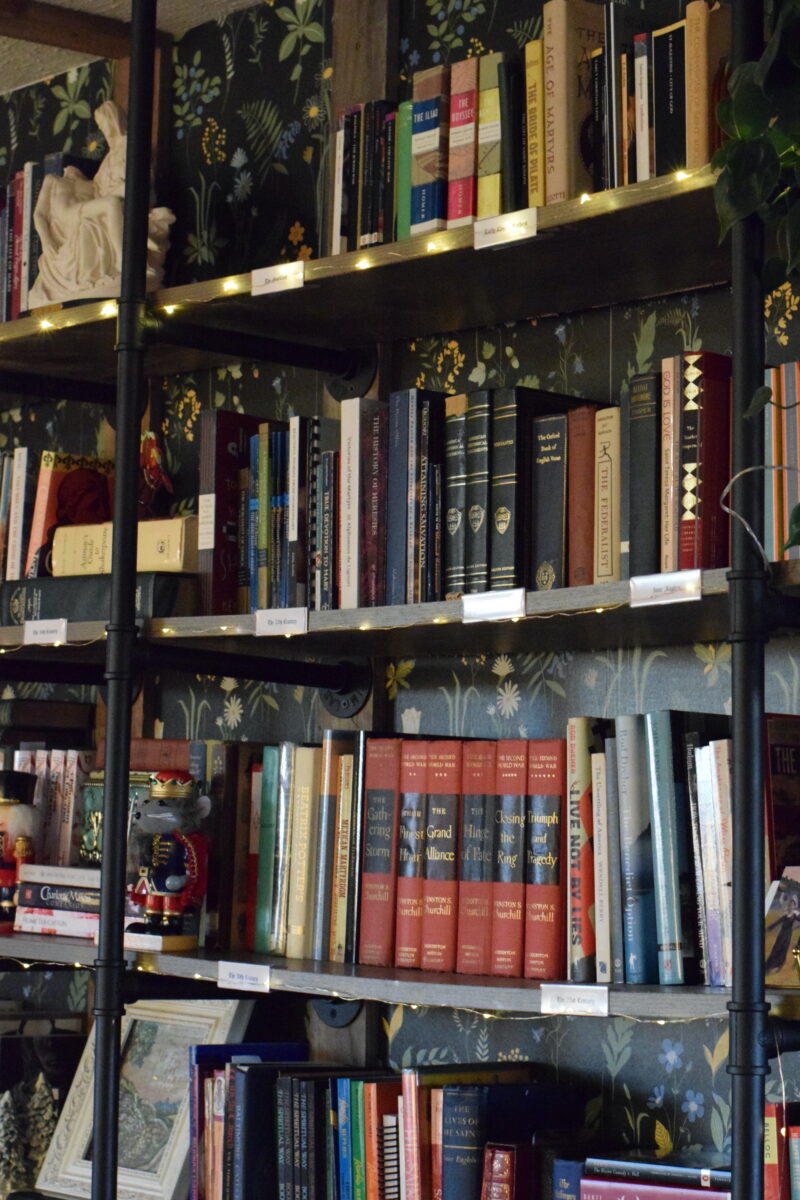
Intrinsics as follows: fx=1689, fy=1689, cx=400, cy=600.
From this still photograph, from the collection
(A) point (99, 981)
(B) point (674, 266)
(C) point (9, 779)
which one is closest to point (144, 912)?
(A) point (99, 981)

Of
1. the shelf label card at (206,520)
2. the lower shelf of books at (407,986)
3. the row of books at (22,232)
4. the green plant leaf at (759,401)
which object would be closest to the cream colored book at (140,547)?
the shelf label card at (206,520)

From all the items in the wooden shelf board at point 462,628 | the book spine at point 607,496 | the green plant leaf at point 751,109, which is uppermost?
the green plant leaf at point 751,109

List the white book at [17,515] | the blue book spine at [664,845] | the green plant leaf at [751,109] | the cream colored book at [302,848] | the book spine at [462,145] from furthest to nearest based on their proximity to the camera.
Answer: the white book at [17,515], the cream colored book at [302,848], the book spine at [462,145], the blue book spine at [664,845], the green plant leaf at [751,109]

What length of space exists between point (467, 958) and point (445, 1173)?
228mm

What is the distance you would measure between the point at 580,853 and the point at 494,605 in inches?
10.8

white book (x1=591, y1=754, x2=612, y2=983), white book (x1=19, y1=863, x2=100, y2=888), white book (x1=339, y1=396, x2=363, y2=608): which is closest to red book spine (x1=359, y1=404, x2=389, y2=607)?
white book (x1=339, y1=396, x2=363, y2=608)

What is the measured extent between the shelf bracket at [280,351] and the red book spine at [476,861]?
0.60m

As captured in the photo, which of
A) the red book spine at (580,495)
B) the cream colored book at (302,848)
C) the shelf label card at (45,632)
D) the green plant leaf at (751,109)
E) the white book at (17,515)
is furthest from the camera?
the white book at (17,515)

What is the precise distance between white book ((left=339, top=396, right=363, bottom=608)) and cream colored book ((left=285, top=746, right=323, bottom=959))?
0.22m

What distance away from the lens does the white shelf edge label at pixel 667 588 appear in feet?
5.09

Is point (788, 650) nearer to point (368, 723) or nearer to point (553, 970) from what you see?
point (553, 970)

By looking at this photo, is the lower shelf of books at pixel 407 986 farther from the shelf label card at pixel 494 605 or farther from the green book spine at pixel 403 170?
the green book spine at pixel 403 170

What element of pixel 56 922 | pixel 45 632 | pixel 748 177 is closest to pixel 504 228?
pixel 748 177

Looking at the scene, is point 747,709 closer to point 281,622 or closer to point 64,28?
point 281,622
